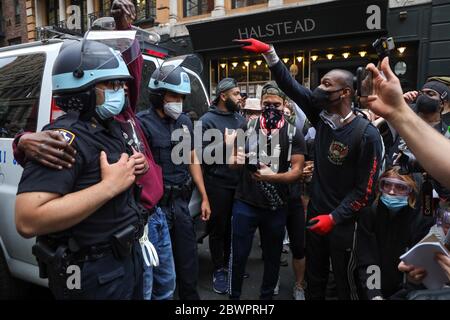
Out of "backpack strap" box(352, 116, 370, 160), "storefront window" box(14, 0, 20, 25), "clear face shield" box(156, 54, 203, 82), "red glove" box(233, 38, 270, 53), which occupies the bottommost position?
"backpack strap" box(352, 116, 370, 160)

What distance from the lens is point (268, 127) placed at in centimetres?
301

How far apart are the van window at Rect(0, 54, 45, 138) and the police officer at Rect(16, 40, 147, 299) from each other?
1276 millimetres

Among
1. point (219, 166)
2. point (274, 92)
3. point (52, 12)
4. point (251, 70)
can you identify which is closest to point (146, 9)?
point (251, 70)

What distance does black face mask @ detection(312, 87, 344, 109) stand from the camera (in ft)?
8.33

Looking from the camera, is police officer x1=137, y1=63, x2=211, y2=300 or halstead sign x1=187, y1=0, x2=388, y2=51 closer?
police officer x1=137, y1=63, x2=211, y2=300

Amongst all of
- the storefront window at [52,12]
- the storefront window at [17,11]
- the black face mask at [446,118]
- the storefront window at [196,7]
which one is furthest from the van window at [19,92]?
the storefront window at [17,11]

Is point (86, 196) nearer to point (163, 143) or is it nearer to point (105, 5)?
point (163, 143)

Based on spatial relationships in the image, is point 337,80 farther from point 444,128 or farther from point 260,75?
point 260,75

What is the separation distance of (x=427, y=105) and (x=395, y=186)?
1.14 metres

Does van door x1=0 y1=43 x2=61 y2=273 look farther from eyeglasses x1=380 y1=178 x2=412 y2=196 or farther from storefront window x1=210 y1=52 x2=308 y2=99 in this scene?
storefront window x1=210 y1=52 x2=308 y2=99

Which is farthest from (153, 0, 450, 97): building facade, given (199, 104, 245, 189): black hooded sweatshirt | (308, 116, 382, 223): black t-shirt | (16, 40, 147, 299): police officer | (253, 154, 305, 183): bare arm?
(16, 40, 147, 299): police officer

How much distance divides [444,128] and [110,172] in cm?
296

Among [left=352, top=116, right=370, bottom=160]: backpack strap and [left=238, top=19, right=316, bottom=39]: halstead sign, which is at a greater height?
[left=238, top=19, right=316, bottom=39]: halstead sign
